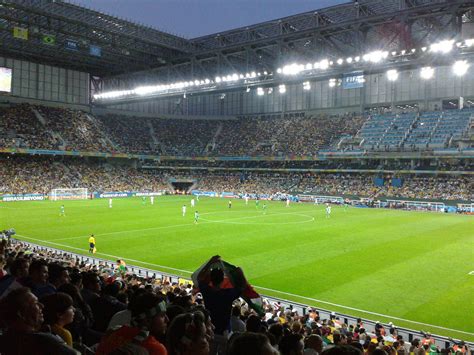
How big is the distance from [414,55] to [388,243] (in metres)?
16.7

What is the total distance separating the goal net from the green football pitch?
13.2 m

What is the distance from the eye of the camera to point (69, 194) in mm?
65375

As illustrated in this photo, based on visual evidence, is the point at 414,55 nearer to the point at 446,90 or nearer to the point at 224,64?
the point at 224,64

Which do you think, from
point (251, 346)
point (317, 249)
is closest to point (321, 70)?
point (317, 249)

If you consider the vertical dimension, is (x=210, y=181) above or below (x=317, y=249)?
above

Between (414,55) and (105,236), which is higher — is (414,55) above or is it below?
above

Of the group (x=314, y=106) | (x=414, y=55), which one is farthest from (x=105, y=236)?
(x=314, y=106)

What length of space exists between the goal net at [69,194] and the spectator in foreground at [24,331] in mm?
63877

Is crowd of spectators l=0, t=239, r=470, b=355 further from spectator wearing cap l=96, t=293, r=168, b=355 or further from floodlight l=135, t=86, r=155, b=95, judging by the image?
floodlight l=135, t=86, r=155, b=95

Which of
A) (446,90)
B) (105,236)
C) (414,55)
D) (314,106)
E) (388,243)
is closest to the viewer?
(388,243)

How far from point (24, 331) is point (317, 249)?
25502 mm

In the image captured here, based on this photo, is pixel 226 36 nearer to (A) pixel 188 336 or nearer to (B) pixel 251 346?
(A) pixel 188 336

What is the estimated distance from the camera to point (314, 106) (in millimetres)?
84875

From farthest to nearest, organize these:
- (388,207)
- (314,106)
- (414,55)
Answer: (314,106)
(388,207)
(414,55)
